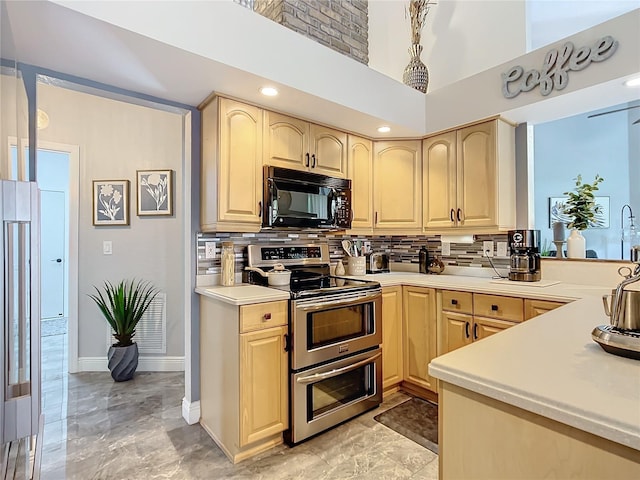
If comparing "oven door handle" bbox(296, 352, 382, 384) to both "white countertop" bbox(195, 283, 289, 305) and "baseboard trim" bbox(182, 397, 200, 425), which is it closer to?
"white countertop" bbox(195, 283, 289, 305)

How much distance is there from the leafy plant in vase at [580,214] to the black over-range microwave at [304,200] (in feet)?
5.47

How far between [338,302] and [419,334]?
88 cm

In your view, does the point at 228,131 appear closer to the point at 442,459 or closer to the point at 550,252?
the point at 442,459

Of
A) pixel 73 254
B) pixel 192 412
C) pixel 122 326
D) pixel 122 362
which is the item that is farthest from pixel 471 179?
pixel 73 254

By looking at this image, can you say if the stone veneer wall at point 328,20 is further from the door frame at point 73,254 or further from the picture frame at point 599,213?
the picture frame at point 599,213

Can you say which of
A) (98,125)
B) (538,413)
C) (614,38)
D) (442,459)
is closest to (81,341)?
(98,125)

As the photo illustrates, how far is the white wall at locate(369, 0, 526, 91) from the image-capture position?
9.16 feet

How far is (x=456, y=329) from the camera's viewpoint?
2.50 meters

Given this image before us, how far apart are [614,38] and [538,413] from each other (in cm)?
229

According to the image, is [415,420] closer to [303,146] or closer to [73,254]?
[303,146]

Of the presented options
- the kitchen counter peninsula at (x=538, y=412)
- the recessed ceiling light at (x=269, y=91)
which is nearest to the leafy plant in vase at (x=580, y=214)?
the kitchen counter peninsula at (x=538, y=412)

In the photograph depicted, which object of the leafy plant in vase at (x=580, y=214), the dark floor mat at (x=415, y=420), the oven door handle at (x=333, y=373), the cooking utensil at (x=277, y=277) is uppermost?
the leafy plant in vase at (x=580, y=214)

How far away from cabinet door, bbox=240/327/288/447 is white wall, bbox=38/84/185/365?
158 centimetres

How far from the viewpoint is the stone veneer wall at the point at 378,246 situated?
2.47m
